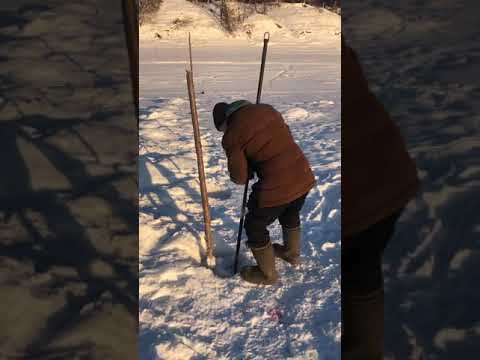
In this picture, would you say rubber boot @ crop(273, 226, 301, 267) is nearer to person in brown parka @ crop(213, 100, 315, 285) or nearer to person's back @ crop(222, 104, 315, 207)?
person in brown parka @ crop(213, 100, 315, 285)

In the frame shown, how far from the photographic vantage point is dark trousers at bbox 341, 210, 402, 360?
33.6 inches

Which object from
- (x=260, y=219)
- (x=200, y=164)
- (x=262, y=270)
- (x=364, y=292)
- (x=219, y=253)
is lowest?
(x=219, y=253)

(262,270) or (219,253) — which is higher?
(262,270)

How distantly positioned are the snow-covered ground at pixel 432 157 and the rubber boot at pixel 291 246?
0.75m

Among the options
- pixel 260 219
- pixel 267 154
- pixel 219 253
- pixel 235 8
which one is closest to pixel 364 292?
pixel 267 154

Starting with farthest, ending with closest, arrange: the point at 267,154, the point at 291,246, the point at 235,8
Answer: the point at 235,8, the point at 291,246, the point at 267,154

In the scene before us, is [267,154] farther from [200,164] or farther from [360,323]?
[360,323]

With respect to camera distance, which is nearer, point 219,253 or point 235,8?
point 219,253

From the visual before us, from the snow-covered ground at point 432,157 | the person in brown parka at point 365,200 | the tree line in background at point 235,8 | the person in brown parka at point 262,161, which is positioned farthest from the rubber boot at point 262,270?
the tree line in background at point 235,8

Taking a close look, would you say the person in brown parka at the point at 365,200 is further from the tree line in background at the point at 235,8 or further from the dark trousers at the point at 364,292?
the tree line in background at the point at 235,8

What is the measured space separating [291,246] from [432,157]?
0.86 meters

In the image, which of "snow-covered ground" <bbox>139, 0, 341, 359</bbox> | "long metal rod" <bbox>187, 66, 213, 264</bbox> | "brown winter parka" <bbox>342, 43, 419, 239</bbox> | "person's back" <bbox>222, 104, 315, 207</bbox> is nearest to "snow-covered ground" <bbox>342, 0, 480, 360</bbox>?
"brown winter parka" <bbox>342, 43, 419, 239</bbox>

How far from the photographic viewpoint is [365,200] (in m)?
0.89

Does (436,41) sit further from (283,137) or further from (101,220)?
(101,220)
